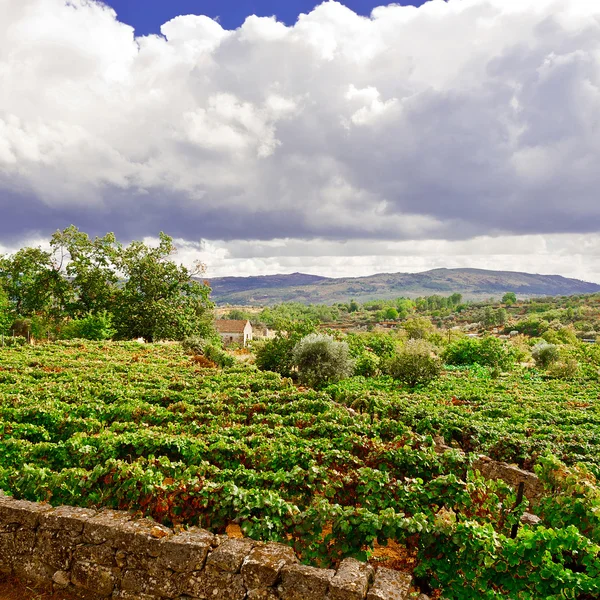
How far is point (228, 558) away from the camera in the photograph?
4859 mm

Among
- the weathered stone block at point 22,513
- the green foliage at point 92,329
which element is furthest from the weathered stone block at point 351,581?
the green foliage at point 92,329

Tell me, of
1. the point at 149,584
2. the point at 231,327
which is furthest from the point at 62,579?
the point at 231,327

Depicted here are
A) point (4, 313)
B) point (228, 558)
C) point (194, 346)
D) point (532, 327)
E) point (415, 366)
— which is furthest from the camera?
point (532, 327)

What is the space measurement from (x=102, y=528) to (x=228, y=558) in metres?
1.73

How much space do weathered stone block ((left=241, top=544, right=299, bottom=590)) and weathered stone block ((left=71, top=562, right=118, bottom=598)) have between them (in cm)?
175

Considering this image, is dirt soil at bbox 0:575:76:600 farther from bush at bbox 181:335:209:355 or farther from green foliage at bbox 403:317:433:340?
green foliage at bbox 403:317:433:340

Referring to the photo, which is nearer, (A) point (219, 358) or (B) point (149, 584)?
(B) point (149, 584)

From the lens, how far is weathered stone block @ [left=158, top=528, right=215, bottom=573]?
496 centimetres

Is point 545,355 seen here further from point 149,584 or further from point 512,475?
point 149,584

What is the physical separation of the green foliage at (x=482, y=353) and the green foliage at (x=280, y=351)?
15100 millimetres

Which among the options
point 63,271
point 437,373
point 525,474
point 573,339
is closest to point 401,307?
point 573,339

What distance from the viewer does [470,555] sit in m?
4.96

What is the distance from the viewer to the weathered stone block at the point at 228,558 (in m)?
4.82

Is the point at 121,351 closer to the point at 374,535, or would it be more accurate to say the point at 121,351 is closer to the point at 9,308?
the point at 374,535
